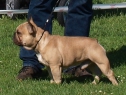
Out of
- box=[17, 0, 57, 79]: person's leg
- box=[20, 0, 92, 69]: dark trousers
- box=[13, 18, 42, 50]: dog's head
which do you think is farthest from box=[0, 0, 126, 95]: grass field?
box=[13, 18, 42, 50]: dog's head

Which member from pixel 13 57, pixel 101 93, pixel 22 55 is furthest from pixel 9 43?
pixel 101 93

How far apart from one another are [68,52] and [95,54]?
0.27 metres

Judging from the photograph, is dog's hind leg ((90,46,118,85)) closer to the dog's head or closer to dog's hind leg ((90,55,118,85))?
dog's hind leg ((90,55,118,85))

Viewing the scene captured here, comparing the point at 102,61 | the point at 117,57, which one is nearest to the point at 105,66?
the point at 102,61

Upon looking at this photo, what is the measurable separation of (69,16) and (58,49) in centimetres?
74

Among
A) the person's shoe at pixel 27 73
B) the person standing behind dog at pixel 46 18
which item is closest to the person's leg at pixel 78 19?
the person standing behind dog at pixel 46 18

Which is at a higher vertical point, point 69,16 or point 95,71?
point 69,16

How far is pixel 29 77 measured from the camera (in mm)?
5270

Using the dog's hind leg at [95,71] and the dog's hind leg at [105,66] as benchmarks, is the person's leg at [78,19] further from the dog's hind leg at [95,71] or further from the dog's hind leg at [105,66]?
the dog's hind leg at [105,66]

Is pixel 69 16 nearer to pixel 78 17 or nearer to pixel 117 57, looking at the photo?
pixel 78 17

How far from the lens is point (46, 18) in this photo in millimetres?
5246

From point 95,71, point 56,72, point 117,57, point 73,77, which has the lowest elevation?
point 117,57

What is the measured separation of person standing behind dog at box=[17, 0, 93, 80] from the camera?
522 centimetres

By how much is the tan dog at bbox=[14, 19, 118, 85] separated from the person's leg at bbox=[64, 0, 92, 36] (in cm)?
58
